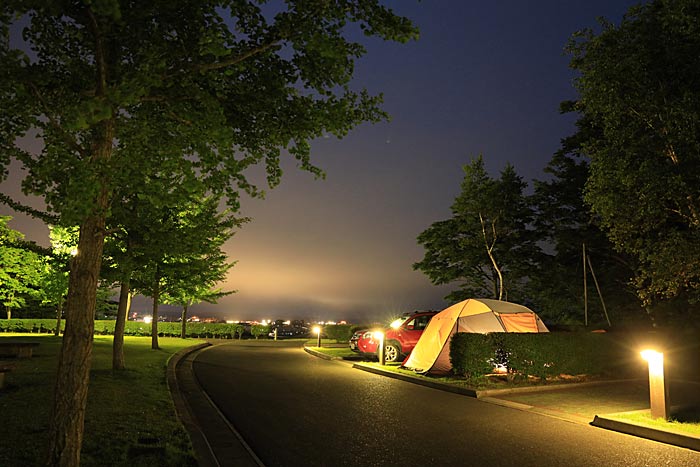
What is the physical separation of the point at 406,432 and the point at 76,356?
502 cm

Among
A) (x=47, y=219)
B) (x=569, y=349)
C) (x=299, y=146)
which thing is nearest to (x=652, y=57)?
(x=569, y=349)

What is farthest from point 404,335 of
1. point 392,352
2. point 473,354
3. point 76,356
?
point 76,356

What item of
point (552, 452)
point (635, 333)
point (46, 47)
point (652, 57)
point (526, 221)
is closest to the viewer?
point (46, 47)

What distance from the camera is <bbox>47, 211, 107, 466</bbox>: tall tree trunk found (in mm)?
4469

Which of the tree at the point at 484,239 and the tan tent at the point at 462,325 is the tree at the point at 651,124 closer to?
the tan tent at the point at 462,325

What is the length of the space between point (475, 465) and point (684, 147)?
10.8 m

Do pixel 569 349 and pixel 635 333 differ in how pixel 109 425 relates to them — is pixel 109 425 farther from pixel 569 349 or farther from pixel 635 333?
pixel 635 333

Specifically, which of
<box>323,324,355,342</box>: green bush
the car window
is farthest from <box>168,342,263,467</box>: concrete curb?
<box>323,324,355,342</box>: green bush

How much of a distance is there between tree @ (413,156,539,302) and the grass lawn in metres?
22.0

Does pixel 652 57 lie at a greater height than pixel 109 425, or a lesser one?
greater

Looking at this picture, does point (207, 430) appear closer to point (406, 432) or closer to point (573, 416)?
point (406, 432)

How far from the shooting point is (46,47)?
5352mm

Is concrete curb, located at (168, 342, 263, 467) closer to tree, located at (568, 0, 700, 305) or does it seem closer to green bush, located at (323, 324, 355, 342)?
tree, located at (568, 0, 700, 305)

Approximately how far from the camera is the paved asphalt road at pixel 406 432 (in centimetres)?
602
